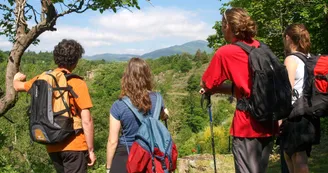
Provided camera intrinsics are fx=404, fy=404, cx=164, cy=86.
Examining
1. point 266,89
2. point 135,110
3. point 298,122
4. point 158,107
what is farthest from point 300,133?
point 135,110

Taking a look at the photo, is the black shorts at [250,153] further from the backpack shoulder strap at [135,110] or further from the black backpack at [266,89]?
the backpack shoulder strap at [135,110]

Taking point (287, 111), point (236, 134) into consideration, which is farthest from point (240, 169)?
point (287, 111)

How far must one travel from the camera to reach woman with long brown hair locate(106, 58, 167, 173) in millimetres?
3164

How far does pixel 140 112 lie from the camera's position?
3170 millimetres

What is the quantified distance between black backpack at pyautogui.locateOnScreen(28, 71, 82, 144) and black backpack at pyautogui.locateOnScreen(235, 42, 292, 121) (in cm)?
141

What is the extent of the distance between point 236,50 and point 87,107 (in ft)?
4.32

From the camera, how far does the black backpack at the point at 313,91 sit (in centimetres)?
347

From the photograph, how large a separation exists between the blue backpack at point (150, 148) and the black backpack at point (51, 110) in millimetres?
497

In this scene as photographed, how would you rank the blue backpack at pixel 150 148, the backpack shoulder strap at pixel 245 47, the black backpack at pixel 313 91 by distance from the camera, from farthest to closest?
1. the black backpack at pixel 313 91
2. the blue backpack at pixel 150 148
3. the backpack shoulder strap at pixel 245 47

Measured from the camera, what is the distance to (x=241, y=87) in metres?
2.74

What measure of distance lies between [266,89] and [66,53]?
5.50ft

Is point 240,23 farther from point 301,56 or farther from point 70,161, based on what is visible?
point 70,161

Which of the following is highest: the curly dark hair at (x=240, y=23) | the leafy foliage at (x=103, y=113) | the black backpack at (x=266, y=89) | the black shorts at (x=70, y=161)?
the curly dark hair at (x=240, y=23)

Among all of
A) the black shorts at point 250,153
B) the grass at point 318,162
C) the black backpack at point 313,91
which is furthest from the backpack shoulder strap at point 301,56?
the grass at point 318,162
